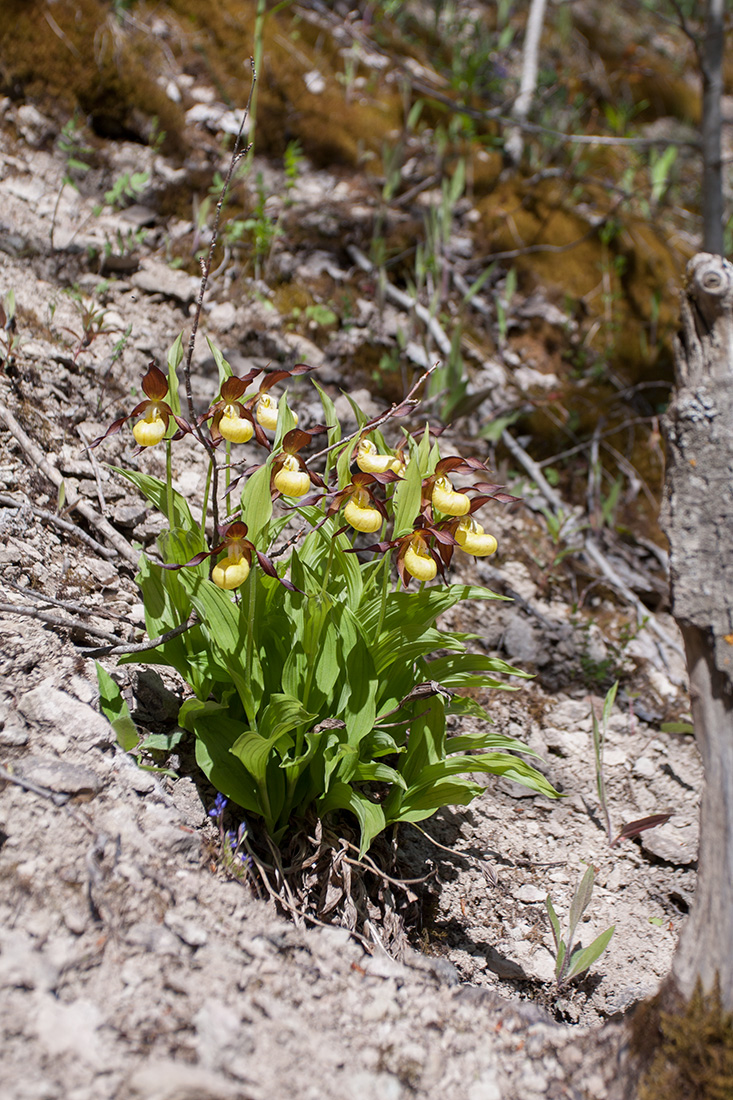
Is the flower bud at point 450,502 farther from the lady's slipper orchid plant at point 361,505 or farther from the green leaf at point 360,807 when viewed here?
the green leaf at point 360,807

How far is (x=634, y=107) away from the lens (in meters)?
7.51

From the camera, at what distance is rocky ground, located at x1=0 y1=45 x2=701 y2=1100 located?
1.31 metres

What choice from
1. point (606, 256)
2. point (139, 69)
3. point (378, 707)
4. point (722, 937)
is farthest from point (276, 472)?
point (606, 256)

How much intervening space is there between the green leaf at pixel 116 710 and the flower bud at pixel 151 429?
64 centimetres

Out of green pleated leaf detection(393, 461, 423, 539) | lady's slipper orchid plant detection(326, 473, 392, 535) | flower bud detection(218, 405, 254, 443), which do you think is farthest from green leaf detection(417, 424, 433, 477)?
flower bud detection(218, 405, 254, 443)

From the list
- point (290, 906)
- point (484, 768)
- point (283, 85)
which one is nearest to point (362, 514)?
point (484, 768)

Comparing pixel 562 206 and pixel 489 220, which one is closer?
pixel 489 220

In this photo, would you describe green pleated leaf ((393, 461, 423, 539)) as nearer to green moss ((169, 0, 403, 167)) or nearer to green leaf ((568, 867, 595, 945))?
green leaf ((568, 867, 595, 945))

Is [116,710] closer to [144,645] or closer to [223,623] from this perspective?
[144,645]

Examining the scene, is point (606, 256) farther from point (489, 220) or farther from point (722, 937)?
point (722, 937)

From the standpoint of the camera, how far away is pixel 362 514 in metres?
1.73

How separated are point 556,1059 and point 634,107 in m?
8.95

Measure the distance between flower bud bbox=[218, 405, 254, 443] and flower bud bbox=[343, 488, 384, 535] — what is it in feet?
1.05

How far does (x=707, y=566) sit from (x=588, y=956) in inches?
47.7
